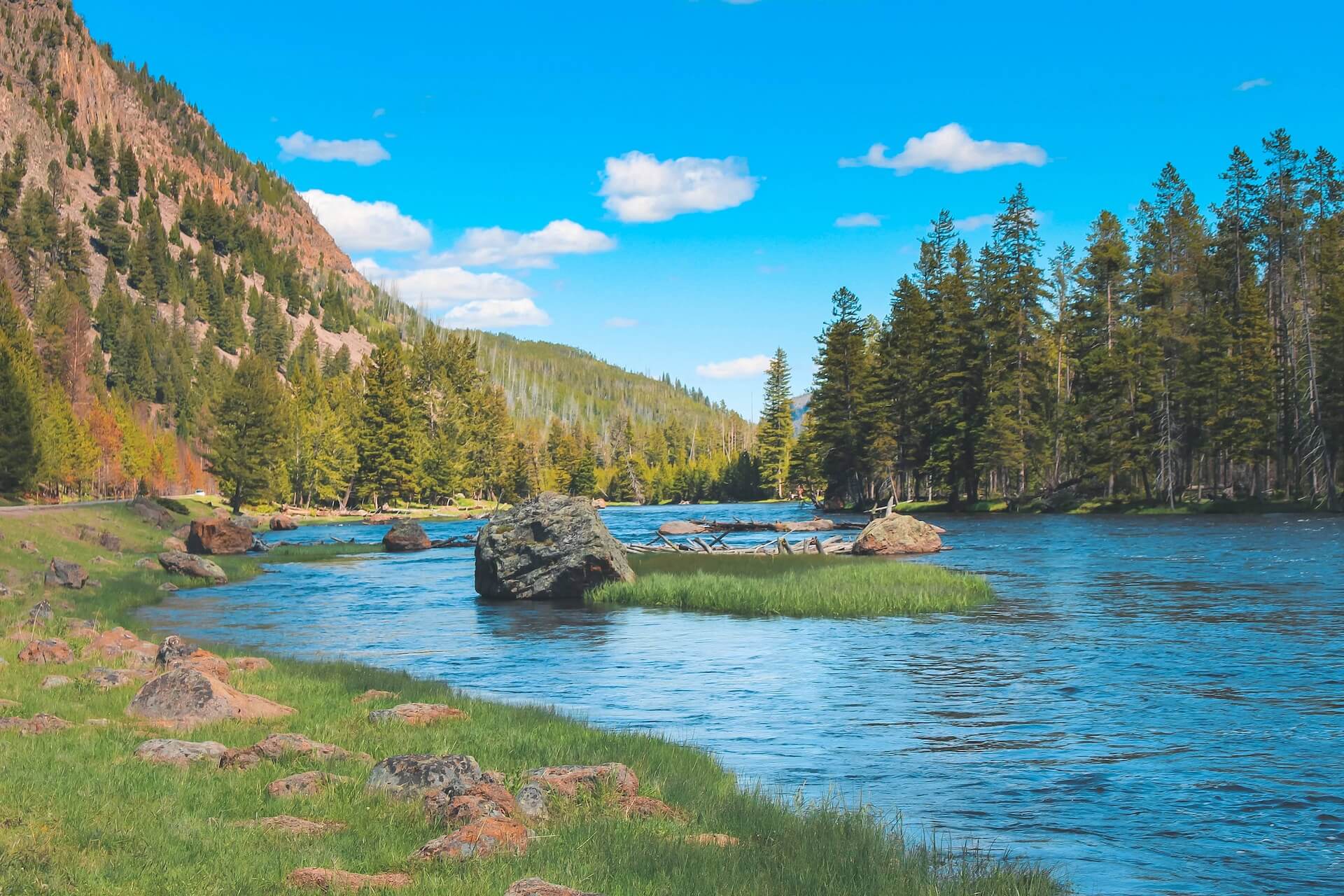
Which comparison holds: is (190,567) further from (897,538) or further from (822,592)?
(897,538)

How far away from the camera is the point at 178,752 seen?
34.1 ft

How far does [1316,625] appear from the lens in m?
22.6

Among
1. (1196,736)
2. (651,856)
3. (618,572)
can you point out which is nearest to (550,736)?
(651,856)

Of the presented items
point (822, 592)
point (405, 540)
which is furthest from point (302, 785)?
point (405, 540)

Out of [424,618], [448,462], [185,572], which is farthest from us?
[448,462]

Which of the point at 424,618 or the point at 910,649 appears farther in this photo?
the point at 424,618

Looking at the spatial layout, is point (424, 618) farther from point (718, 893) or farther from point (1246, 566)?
point (1246, 566)

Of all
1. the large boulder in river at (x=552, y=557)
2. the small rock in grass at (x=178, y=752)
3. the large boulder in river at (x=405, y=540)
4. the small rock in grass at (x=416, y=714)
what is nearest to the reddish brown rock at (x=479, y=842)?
the small rock in grass at (x=178, y=752)

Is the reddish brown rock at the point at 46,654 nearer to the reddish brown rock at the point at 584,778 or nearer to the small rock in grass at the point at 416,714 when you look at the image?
the small rock in grass at the point at 416,714

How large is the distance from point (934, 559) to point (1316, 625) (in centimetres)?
2136

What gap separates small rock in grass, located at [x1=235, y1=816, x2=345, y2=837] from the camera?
26.2ft

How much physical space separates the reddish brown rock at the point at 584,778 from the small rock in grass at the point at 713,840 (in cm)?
129

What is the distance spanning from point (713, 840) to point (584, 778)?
184 centimetres

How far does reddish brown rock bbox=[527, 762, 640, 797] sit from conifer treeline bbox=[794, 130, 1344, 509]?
63494 millimetres
